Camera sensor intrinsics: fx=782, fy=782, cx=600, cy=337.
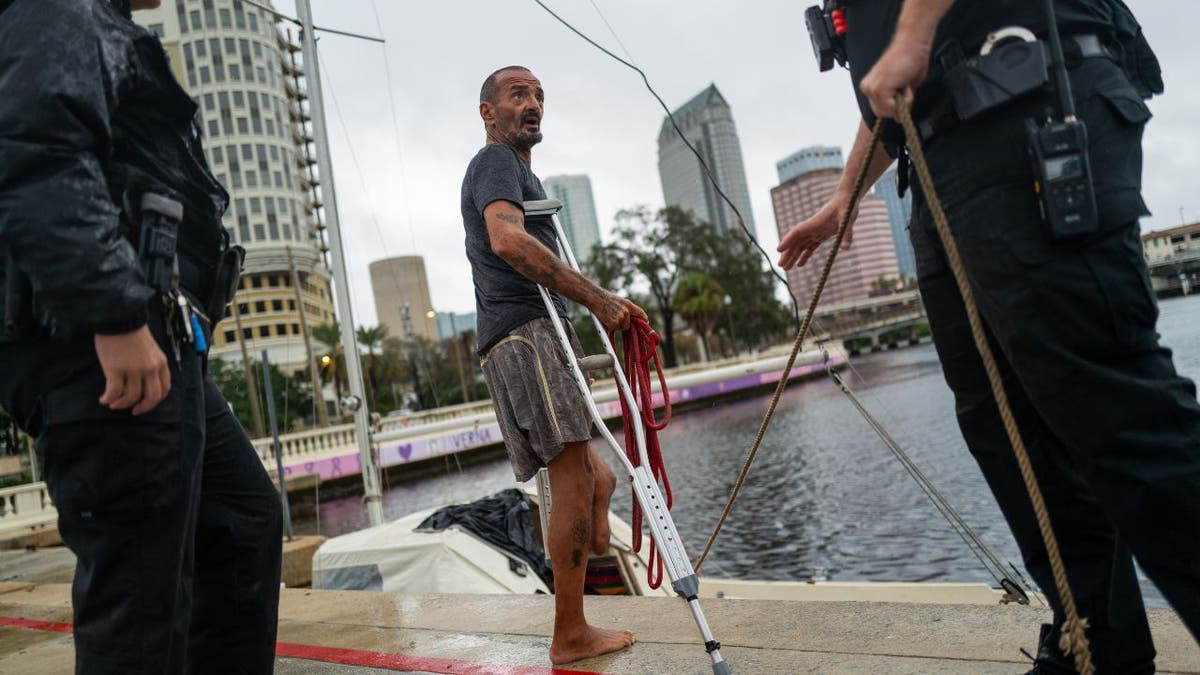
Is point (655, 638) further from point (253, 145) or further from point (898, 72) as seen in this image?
point (253, 145)

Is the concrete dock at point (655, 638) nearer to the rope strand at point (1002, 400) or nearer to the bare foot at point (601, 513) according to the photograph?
the bare foot at point (601, 513)

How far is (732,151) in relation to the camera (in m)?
139

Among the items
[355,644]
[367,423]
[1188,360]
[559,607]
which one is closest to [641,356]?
[559,607]

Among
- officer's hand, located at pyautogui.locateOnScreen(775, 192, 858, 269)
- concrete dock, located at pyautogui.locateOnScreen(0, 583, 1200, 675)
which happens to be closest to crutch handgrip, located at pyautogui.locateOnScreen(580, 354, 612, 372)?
officer's hand, located at pyautogui.locateOnScreen(775, 192, 858, 269)

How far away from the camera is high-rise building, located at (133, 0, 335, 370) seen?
70.2m

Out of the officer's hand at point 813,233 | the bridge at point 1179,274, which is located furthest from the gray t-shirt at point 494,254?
the bridge at point 1179,274

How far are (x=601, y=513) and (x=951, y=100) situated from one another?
185cm

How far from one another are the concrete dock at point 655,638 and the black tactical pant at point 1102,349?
598 mm

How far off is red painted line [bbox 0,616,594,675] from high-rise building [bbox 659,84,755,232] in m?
118

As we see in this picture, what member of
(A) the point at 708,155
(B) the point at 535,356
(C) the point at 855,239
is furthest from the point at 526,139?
(C) the point at 855,239

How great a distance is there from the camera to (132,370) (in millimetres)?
1446

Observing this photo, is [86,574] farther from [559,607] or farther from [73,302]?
[559,607]

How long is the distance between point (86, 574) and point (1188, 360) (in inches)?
1025

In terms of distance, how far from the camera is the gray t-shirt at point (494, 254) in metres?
2.74
